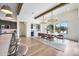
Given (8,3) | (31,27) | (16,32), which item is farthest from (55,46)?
(8,3)

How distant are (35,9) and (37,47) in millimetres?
900

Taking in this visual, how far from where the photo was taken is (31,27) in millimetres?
2457

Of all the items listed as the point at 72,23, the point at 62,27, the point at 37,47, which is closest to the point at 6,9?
the point at 37,47

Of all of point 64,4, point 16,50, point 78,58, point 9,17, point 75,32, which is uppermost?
point 64,4

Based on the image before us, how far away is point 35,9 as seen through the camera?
2.28 meters

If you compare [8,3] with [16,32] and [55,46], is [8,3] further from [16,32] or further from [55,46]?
[55,46]

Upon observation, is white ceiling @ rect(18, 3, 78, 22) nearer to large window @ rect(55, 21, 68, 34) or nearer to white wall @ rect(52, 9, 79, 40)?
white wall @ rect(52, 9, 79, 40)

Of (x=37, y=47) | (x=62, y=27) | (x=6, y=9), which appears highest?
(x=6, y=9)

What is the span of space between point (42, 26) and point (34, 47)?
536mm

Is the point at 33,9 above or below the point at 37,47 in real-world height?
above

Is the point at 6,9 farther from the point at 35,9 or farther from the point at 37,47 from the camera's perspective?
the point at 37,47

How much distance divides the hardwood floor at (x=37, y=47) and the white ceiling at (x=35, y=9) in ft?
1.53

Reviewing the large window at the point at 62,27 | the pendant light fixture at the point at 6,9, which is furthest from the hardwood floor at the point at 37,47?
the pendant light fixture at the point at 6,9

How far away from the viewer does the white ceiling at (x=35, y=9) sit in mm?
2124
